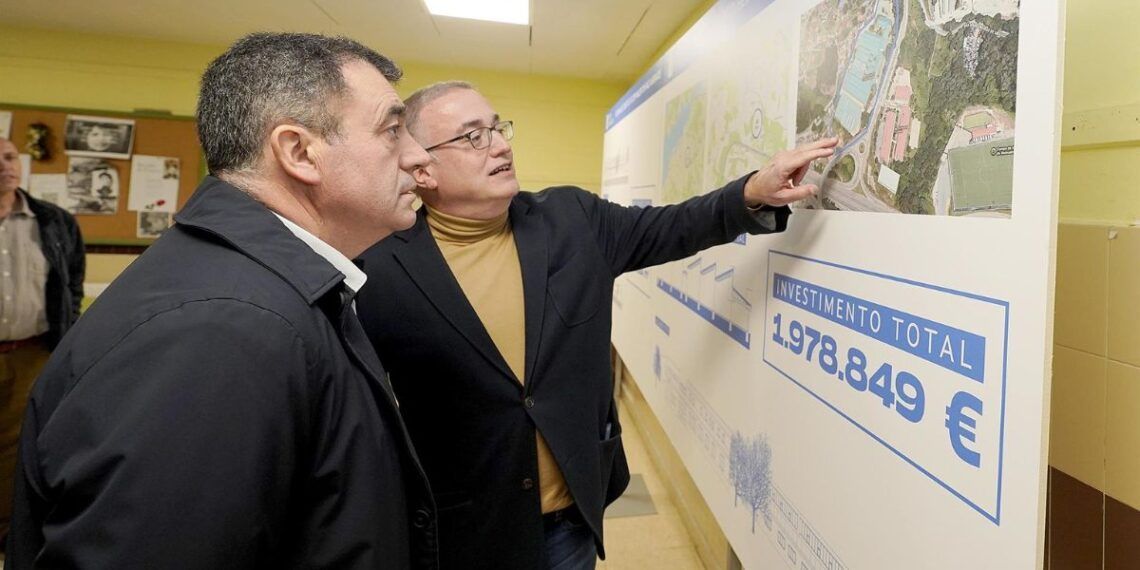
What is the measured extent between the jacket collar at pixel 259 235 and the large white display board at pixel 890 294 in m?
0.78

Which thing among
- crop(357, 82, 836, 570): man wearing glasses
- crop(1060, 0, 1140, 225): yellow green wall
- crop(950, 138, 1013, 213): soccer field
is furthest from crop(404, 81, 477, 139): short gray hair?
crop(1060, 0, 1140, 225): yellow green wall

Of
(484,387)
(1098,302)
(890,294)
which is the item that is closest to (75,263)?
(484,387)

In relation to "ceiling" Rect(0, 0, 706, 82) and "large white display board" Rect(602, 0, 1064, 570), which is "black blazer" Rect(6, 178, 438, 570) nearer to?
"large white display board" Rect(602, 0, 1064, 570)

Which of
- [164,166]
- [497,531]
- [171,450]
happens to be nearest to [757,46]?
[497,531]

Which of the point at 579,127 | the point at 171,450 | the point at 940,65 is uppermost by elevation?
the point at 579,127

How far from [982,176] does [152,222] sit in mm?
5435

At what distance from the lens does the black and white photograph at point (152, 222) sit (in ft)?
15.1

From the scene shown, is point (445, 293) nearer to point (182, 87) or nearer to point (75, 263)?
point (75, 263)

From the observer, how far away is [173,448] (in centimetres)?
54

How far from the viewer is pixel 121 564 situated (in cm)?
53

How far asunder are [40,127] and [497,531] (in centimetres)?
521

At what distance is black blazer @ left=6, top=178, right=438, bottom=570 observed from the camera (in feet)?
1.76

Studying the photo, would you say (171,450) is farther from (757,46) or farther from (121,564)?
(757,46)

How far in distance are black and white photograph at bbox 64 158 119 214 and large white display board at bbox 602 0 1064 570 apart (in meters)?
4.91
